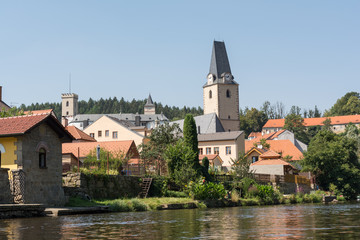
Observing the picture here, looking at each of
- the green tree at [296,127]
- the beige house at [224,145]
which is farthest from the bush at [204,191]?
the green tree at [296,127]

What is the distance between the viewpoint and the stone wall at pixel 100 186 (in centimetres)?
2834

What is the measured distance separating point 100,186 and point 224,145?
5423 centimetres

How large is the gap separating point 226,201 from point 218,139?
48.9 m

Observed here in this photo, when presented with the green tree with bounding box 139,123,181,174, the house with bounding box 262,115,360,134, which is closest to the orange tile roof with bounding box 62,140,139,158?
the green tree with bounding box 139,123,181,174

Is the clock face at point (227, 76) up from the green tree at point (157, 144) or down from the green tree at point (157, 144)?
up

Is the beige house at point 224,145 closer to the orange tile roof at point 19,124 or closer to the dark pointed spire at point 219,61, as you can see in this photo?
the dark pointed spire at point 219,61

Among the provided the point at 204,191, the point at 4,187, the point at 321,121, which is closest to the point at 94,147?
the point at 204,191

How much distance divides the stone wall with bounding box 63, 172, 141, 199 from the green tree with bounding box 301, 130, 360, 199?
2762 centimetres

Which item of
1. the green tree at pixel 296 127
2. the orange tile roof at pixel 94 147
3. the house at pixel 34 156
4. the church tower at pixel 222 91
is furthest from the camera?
the green tree at pixel 296 127

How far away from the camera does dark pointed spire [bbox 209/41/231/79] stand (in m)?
106

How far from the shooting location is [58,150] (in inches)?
1064

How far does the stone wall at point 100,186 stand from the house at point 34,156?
5.98 feet

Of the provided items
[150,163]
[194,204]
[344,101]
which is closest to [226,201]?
[194,204]

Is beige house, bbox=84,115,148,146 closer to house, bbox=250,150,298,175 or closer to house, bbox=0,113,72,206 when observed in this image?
house, bbox=250,150,298,175
